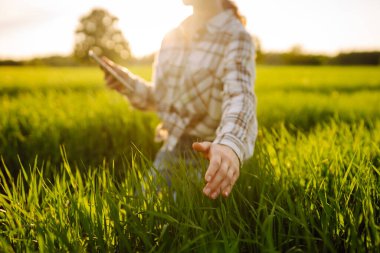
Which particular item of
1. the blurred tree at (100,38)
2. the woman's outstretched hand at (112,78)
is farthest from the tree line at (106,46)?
the woman's outstretched hand at (112,78)

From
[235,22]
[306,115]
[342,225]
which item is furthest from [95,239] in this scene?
[306,115]

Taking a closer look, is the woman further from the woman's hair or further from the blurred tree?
the blurred tree

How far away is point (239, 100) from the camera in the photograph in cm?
160

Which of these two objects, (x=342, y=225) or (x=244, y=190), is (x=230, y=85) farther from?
(x=342, y=225)

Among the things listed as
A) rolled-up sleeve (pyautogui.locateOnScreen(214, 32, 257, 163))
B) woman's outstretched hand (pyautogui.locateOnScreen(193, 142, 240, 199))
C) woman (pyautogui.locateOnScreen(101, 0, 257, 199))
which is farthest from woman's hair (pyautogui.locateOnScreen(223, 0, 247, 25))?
woman's outstretched hand (pyautogui.locateOnScreen(193, 142, 240, 199))

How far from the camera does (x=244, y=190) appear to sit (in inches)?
59.0

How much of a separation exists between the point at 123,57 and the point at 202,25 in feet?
169

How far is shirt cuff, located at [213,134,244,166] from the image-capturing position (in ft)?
4.18

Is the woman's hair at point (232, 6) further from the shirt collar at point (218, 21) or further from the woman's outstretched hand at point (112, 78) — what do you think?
the woman's outstretched hand at point (112, 78)

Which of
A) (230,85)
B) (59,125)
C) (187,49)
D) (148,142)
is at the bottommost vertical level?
(148,142)

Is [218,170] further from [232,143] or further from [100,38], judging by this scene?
[100,38]

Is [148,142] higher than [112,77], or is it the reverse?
[112,77]

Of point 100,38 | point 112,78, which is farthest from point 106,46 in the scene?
point 112,78

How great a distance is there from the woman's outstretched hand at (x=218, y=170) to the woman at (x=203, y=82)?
0.19 meters
